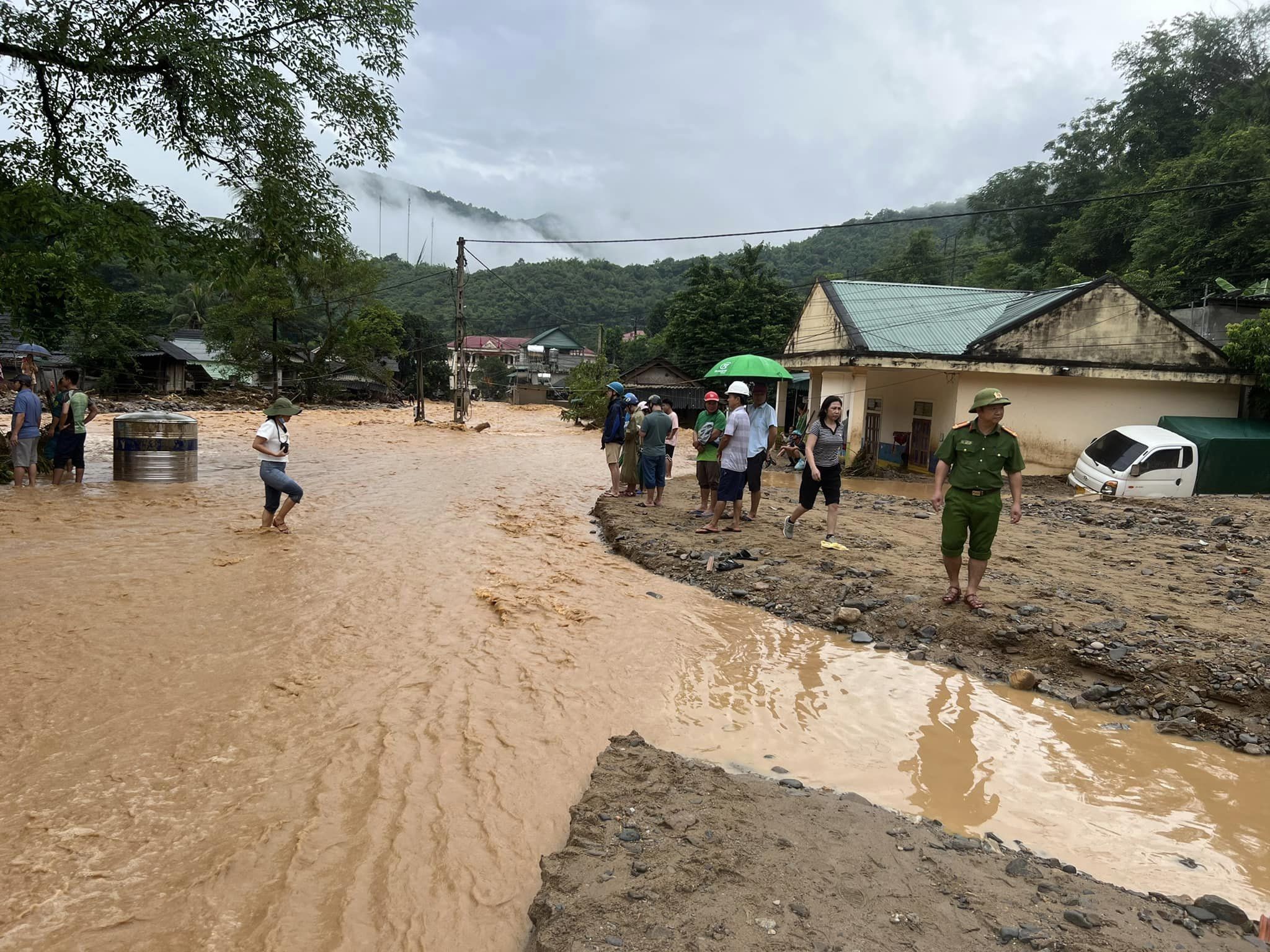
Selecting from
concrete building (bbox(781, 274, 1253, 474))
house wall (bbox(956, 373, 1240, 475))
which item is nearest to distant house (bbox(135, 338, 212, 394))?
concrete building (bbox(781, 274, 1253, 474))

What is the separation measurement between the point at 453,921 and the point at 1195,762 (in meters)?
4.14

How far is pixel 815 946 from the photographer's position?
2.42m

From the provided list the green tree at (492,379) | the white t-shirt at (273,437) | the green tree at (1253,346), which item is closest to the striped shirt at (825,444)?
the white t-shirt at (273,437)

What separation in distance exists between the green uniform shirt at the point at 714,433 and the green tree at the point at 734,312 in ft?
96.5

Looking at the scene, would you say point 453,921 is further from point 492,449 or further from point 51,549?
point 492,449

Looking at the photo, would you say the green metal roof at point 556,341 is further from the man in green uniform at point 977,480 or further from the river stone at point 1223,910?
the river stone at point 1223,910

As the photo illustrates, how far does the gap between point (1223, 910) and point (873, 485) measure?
1548 centimetres

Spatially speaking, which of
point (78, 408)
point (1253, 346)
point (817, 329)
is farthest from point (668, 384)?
point (78, 408)

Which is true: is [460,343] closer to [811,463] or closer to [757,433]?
[757,433]

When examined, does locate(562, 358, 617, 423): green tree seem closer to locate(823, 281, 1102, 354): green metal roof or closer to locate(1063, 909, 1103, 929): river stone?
locate(823, 281, 1102, 354): green metal roof

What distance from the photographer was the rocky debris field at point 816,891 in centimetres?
249

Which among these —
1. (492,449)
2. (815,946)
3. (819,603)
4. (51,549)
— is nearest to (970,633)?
(819,603)

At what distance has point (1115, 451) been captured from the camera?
634 inches

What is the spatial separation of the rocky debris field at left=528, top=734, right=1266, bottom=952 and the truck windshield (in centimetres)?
1462
